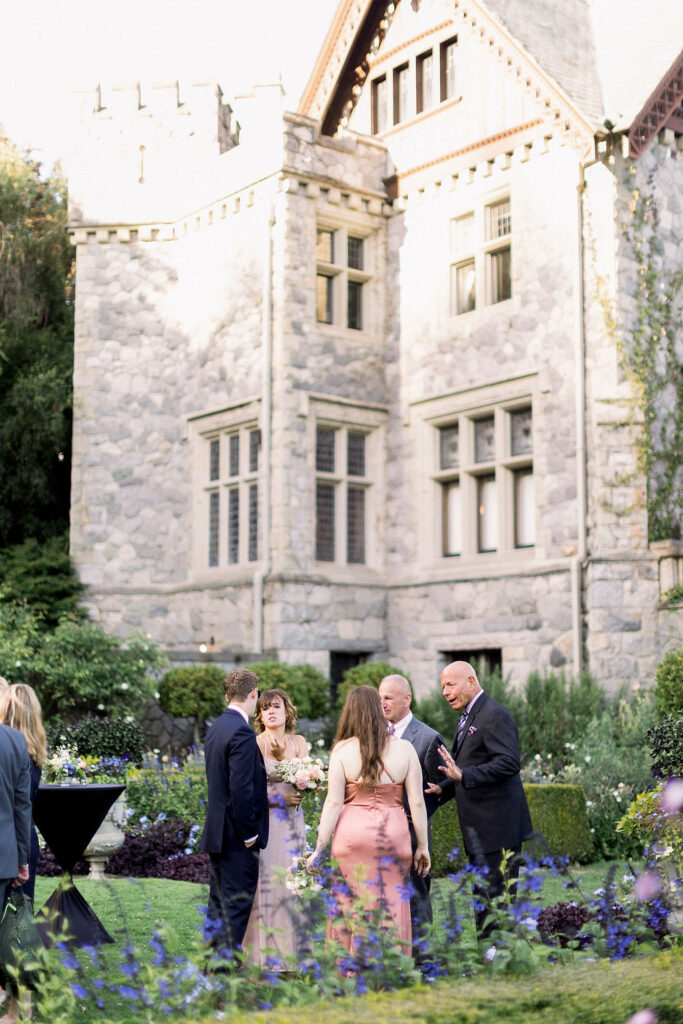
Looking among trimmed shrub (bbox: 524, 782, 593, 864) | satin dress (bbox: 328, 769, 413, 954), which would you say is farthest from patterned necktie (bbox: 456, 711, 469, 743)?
trimmed shrub (bbox: 524, 782, 593, 864)

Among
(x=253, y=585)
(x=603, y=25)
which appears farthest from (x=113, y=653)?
(x=603, y=25)

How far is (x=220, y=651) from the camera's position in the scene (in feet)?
52.8

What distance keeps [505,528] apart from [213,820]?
31.5ft

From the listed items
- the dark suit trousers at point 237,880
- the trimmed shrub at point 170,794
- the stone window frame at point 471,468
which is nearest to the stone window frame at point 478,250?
the stone window frame at point 471,468

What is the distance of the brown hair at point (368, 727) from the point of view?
581 cm

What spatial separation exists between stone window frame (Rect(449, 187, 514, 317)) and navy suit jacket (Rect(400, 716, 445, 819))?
9907 millimetres

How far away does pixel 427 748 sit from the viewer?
6656mm

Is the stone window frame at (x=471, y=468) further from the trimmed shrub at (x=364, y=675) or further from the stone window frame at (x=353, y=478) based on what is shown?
the trimmed shrub at (x=364, y=675)

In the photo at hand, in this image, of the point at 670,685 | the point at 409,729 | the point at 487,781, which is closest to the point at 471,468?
the point at 670,685

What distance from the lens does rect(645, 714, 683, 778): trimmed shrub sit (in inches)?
372

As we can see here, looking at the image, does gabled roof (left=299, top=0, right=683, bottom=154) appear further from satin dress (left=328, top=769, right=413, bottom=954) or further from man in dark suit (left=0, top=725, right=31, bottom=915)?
man in dark suit (left=0, top=725, right=31, bottom=915)

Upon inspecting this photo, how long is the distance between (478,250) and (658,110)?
274 centimetres

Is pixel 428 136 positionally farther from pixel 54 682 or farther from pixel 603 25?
pixel 54 682

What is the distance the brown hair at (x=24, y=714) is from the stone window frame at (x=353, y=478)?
9709 mm
